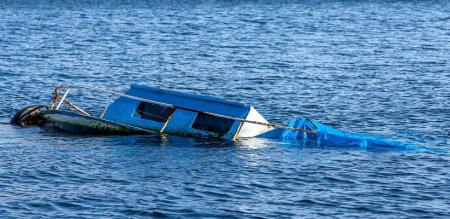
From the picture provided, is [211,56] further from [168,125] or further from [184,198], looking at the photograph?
[184,198]

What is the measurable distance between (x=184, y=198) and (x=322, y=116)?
67.5 feet

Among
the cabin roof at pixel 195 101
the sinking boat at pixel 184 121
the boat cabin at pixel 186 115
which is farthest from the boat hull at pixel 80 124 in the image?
the cabin roof at pixel 195 101

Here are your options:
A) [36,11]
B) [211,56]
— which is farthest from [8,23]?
[211,56]

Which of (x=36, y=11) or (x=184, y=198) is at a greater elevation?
(x=36, y=11)

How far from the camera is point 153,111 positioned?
54562 millimetres

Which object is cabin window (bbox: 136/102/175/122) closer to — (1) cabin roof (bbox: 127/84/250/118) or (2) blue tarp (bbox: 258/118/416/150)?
(1) cabin roof (bbox: 127/84/250/118)

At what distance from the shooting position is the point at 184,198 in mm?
41594

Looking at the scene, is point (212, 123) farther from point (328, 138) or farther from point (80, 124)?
point (80, 124)

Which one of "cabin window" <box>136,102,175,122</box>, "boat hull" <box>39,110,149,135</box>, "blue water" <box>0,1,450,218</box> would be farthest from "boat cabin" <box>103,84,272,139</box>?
"blue water" <box>0,1,450,218</box>

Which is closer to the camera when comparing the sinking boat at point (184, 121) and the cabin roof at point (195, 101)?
the sinking boat at point (184, 121)

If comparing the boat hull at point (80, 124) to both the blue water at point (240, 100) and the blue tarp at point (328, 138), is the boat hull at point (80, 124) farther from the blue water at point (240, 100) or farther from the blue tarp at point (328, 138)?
the blue tarp at point (328, 138)

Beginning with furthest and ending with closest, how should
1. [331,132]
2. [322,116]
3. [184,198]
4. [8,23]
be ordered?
[8,23], [322,116], [331,132], [184,198]

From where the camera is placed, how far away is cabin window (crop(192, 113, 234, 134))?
173ft

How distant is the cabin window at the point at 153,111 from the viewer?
54.2m
